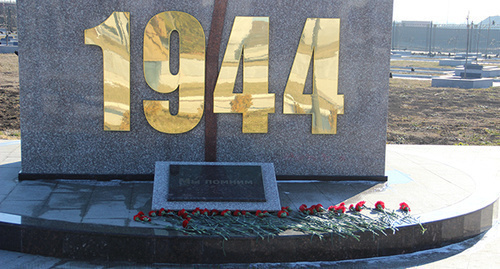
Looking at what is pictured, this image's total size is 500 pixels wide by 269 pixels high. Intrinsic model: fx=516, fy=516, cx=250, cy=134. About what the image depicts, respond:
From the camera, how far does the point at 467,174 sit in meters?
9.19

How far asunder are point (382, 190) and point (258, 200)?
92.9 inches

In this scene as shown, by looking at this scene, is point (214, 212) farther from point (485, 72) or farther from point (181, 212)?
point (485, 72)

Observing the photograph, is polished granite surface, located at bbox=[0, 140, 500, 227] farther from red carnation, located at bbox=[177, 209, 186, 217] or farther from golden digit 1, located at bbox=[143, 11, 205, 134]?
golden digit 1, located at bbox=[143, 11, 205, 134]

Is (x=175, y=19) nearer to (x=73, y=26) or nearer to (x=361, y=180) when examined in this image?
(x=73, y=26)

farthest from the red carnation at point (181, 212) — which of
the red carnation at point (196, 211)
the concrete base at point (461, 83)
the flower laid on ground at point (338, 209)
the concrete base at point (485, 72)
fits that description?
the concrete base at point (485, 72)

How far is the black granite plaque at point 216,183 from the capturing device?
670cm

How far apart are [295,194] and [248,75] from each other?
6.51 ft

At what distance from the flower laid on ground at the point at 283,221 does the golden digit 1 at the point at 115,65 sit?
2.12m

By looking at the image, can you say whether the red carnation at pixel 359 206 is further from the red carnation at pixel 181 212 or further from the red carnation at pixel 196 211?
the red carnation at pixel 181 212

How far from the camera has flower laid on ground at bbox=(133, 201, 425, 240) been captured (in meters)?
5.95

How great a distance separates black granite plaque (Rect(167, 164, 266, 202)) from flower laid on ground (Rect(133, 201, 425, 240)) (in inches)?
10.0

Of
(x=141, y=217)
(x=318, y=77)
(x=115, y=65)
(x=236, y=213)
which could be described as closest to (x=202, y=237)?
(x=236, y=213)

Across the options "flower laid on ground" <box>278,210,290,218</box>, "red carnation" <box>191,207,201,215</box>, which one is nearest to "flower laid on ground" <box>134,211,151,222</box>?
"red carnation" <box>191,207,201,215</box>

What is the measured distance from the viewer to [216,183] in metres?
6.95
